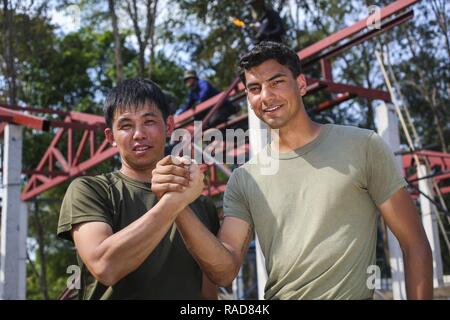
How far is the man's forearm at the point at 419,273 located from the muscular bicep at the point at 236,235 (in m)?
0.53

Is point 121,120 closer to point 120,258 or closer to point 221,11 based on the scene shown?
point 120,258

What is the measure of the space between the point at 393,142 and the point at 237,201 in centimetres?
549

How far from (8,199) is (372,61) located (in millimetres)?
15254

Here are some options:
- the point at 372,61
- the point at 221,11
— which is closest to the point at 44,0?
the point at 221,11

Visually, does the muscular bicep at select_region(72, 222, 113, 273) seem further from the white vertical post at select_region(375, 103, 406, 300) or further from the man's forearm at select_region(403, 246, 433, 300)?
the white vertical post at select_region(375, 103, 406, 300)

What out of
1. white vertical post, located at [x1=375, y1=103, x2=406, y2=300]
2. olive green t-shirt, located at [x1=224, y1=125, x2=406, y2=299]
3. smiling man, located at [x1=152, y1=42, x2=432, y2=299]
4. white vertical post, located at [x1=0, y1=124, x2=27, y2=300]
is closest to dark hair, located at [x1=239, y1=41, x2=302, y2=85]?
smiling man, located at [x1=152, y1=42, x2=432, y2=299]

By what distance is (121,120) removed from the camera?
6.28 feet

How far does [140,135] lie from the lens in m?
1.87

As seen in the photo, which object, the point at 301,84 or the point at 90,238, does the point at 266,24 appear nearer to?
the point at 301,84

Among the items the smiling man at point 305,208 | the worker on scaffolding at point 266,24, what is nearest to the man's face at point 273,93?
the smiling man at point 305,208

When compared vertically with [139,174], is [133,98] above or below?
above

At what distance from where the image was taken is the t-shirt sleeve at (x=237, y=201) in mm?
1939

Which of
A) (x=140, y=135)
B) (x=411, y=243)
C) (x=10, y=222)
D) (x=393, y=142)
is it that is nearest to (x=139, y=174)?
(x=140, y=135)
